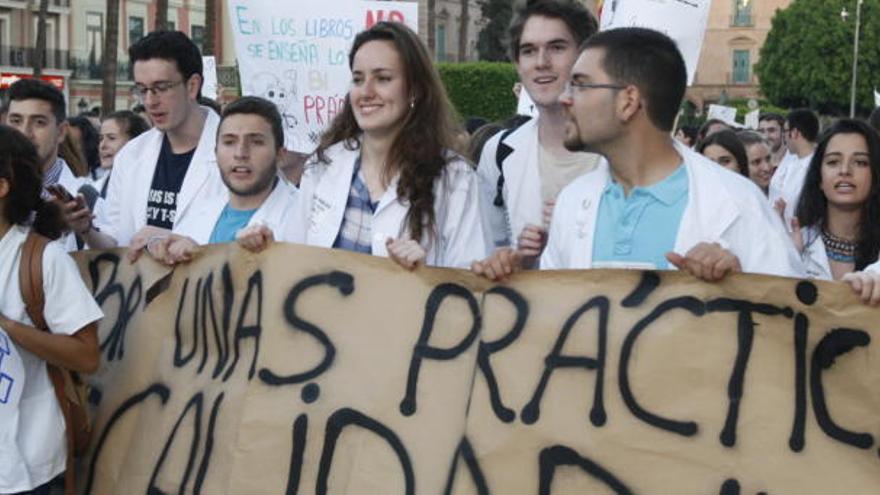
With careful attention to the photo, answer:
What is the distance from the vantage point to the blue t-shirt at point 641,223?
3.70 metres

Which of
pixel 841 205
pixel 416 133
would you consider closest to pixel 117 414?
pixel 416 133

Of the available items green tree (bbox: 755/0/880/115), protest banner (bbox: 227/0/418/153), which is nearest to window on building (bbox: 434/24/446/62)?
green tree (bbox: 755/0/880/115)

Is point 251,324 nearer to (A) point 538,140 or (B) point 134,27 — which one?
(A) point 538,140

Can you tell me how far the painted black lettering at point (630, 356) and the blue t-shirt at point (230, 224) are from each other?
1.70 meters

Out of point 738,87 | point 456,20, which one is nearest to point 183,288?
point 456,20

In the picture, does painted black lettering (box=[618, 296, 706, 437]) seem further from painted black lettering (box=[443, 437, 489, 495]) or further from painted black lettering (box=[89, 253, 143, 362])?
painted black lettering (box=[89, 253, 143, 362])

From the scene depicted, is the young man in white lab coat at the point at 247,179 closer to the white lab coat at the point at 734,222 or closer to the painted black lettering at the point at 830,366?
the white lab coat at the point at 734,222

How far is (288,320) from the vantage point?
4137 millimetres

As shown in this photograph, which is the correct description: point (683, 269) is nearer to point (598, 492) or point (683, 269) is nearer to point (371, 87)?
point (598, 492)

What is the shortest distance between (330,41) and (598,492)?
313 cm

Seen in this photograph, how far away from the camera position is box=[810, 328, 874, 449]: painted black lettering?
3.39 metres

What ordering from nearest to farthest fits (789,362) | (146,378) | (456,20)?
1. (789,362)
2. (146,378)
3. (456,20)

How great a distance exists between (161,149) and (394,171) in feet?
5.09

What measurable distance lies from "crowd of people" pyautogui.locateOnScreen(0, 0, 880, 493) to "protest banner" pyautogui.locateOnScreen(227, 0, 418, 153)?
604 mm
